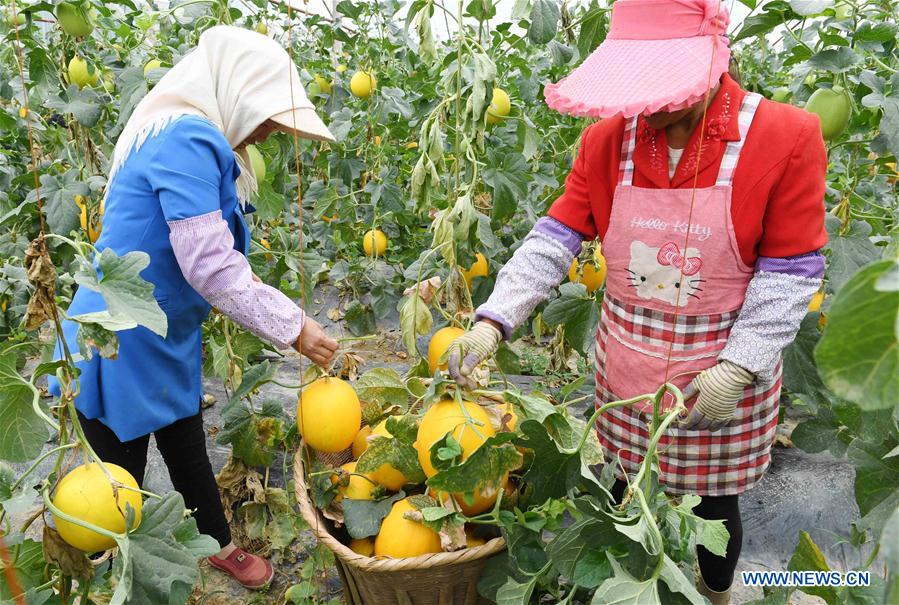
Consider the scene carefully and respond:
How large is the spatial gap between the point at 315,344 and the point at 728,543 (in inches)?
42.5

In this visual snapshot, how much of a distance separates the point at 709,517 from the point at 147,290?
4.33 ft

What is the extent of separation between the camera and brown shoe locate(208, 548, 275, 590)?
2.00 meters

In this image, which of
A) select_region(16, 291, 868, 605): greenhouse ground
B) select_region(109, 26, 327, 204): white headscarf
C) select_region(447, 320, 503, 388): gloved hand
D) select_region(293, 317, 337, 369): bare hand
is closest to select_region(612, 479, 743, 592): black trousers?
select_region(16, 291, 868, 605): greenhouse ground

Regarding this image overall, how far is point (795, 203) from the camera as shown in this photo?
1.30m

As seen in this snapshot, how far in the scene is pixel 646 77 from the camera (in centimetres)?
122

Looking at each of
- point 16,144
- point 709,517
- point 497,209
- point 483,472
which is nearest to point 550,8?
point 497,209

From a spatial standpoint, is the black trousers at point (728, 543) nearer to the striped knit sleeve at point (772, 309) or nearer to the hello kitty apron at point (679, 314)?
the hello kitty apron at point (679, 314)

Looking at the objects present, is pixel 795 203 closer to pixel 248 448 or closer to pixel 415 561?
pixel 415 561

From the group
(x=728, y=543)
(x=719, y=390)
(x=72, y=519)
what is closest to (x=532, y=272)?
(x=719, y=390)

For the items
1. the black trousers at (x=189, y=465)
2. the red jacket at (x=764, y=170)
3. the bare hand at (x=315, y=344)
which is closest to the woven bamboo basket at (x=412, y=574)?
the bare hand at (x=315, y=344)

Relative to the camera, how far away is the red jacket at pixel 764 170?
130cm

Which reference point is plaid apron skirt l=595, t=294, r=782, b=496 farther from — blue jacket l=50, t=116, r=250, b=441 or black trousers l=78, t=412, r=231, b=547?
black trousers l=78, t=412, r=231, b=547

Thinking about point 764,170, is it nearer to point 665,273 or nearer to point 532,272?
point 665,273

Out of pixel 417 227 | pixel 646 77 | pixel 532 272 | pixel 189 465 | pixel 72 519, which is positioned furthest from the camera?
pixel 417 227
